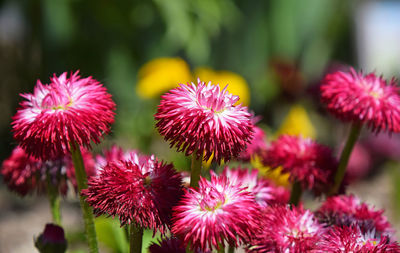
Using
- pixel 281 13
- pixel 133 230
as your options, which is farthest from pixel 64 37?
pixel 133 230

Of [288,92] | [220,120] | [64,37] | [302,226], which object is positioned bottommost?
[302,226]

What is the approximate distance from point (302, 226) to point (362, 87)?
0.82 ft

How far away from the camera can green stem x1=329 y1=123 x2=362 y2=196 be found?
0.83 m

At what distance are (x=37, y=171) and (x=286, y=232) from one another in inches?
17.4

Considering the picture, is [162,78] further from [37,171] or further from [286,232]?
[286,232]

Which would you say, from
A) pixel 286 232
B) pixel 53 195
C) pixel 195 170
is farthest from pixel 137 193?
pixel 53 195

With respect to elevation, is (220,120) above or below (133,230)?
above

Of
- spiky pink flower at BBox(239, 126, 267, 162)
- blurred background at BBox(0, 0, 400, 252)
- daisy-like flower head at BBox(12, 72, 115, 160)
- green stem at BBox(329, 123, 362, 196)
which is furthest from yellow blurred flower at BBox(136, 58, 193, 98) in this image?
daisy-like flower head at BBox(12, 72, 115, 160)

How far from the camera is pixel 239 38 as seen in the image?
4367mm

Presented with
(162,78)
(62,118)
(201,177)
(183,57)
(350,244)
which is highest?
(183,57)

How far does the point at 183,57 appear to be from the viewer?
A: 4398 millimetres

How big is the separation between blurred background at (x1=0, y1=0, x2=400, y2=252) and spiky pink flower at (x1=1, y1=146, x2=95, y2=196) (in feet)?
5.81

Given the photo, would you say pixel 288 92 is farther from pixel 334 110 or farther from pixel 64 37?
pixel 334 110

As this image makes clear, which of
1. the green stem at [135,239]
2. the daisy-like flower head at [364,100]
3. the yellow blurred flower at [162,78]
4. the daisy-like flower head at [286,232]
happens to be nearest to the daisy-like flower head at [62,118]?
the green stem at [135,239]
